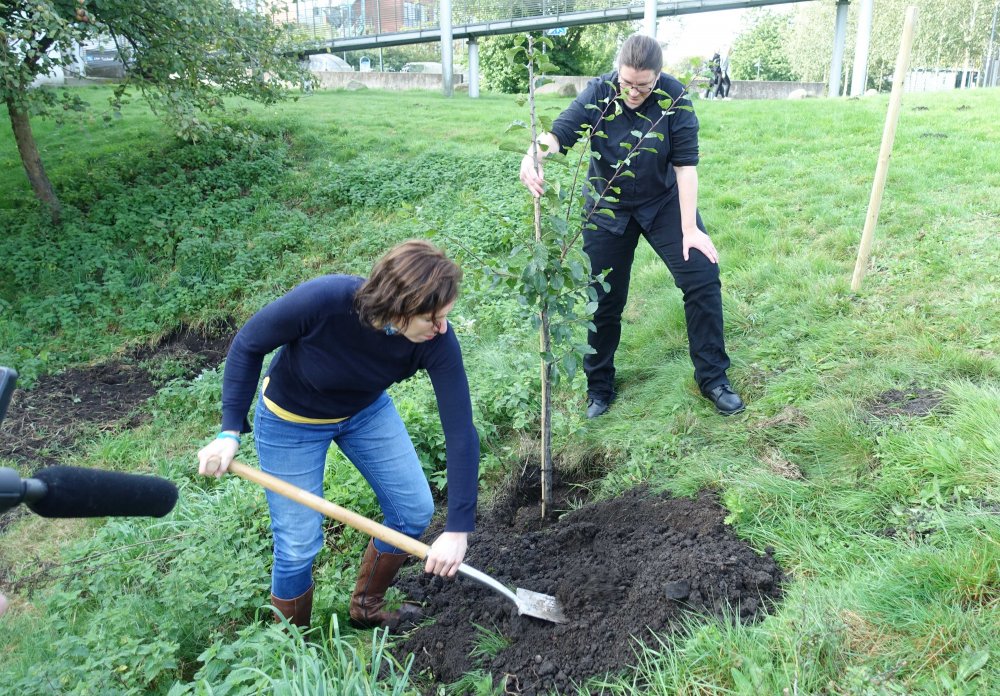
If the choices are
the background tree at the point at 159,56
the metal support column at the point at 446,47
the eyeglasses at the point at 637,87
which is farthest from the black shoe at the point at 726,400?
the metal support column at the point at 446,47

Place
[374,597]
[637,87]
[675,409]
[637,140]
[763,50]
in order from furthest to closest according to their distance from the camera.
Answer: [763,50] → [675,409] → [637,140] → [637,87] → [374,597]

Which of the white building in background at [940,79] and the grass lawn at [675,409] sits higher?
the white building in background at [940,79]

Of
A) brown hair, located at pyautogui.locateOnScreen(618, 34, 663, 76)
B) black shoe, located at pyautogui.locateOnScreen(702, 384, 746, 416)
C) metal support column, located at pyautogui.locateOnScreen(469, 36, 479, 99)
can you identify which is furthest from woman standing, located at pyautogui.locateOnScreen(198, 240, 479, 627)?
metal support column, located at pyautogui.locateOnScreen(469, 36, 479, 99)

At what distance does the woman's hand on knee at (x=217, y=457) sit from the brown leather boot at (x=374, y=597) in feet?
2.66

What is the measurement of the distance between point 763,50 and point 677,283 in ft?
160

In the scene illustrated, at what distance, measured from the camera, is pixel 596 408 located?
4.29 metres

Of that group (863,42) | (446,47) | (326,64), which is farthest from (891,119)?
(326,64)

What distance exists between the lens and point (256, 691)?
2.38 metres

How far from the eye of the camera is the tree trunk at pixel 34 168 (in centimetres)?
902

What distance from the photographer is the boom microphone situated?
1201mm

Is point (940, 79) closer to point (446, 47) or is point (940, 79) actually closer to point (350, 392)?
point (446, 47)

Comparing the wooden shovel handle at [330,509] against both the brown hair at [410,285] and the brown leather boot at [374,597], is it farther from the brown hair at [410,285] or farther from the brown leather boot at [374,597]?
the brown hair at [410,285]

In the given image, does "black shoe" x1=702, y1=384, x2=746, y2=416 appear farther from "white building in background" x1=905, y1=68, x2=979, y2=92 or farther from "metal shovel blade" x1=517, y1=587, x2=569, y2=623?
"white building in background" x1=905, y1=68, x2=979, y2=92

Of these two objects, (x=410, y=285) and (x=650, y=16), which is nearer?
(x=410, y=285)
